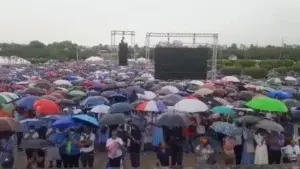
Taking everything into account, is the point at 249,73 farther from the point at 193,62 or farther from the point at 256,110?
the point at 256,110

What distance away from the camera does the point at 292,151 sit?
981cm

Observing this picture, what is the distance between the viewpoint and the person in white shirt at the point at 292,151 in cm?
973

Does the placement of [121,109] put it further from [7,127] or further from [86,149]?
[7,127]

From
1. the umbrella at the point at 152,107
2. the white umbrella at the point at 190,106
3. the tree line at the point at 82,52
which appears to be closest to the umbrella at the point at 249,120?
the white umbrella at the point at 190,106

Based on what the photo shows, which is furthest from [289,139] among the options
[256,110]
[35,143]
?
[35,143]

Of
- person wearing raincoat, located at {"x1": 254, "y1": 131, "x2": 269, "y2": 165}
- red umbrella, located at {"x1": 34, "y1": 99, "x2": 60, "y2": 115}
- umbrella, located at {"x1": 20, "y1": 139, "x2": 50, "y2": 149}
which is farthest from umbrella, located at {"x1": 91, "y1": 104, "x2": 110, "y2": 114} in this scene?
person wearing raincoat, located at {"x1": 254, "y1": 131, "x2": 269, "y2": 165}

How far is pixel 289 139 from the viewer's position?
10297 millimetres

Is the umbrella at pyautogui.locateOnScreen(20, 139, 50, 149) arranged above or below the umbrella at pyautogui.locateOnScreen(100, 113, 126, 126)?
below

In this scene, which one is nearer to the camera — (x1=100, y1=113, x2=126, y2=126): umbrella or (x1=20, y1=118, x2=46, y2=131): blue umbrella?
(x1=20, y1=118, x2=46, y2=131): blue umbrella

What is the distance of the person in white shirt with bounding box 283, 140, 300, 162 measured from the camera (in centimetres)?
973

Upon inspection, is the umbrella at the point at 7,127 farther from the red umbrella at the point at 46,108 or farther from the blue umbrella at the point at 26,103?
the blue umbrella at the point at 26,103

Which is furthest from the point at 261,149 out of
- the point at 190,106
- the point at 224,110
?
the point at 190,106

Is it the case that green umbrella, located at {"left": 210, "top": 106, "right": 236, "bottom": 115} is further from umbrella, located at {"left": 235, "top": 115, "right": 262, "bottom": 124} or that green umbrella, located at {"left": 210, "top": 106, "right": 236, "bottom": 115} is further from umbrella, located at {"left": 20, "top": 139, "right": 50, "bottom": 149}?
umbrella, located at {"left": 20, "top": 139, "right": 50, "bottom": 149}

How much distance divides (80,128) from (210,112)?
3.98 m
